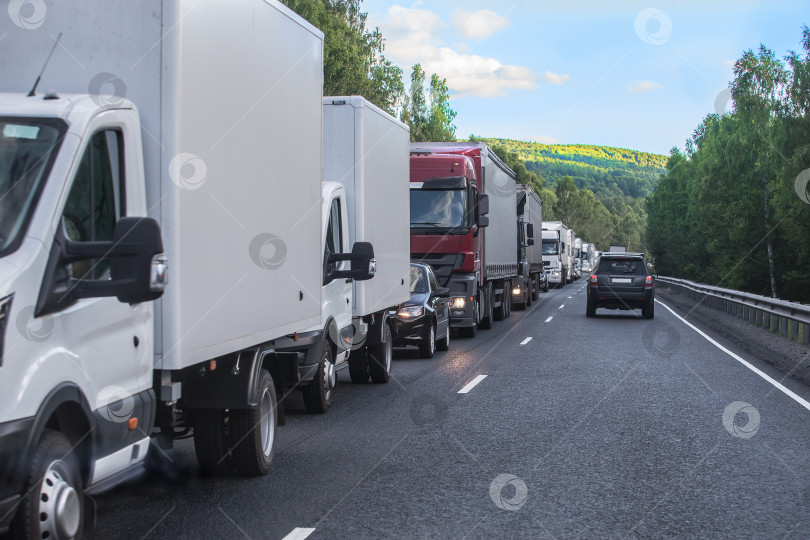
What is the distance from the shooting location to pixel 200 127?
5129mm

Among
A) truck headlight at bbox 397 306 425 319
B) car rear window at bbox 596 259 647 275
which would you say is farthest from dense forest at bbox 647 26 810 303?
truck headlight at bbox 397 306 425 319

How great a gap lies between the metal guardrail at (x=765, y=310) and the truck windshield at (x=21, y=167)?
560 inches

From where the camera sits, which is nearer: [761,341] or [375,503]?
[375,503]

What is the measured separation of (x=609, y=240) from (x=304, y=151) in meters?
196

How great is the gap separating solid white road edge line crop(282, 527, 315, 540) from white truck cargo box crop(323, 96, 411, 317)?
5286mm

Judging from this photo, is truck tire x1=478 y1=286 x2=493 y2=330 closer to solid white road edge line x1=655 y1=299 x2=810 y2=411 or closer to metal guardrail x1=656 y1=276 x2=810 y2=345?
solid white road edge line x1=655 y1=299 x2=810 y2=411

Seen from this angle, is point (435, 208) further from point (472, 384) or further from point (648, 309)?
point (648, 309)

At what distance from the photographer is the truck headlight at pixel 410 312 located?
14923 mm

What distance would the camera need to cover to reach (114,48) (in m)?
4.85

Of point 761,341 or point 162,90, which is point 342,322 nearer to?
point 162,90

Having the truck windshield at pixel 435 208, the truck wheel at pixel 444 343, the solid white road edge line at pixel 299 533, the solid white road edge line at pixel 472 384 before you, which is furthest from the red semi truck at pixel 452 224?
the solid white road edge line at pixel 299 533

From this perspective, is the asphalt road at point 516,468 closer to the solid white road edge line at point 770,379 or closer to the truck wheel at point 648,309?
the solid white road edge line at point 770,379

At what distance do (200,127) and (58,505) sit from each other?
85.5 inches

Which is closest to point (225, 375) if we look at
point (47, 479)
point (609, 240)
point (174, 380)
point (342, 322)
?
point (174, 380)
